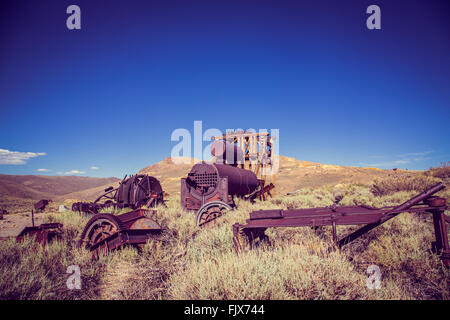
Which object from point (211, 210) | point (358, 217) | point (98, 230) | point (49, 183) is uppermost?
point (49, 183)

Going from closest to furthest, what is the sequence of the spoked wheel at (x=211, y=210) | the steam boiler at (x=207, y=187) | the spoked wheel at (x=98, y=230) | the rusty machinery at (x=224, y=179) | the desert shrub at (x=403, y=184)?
the spoked wheel at (x=98, y=230)
the spoked wheel at (x=211, y=210)
the rusty machinery at (x=224, y=179)
the steam boiler at (x=207, y=187)
the desert shrub at (x=403, y=184)

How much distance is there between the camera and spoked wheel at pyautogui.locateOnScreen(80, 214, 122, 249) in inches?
166

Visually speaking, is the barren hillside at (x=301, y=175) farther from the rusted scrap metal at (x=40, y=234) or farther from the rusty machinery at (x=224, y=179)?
the rusted scrap metal at (x=40, y=234)

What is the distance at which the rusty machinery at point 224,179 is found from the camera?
272 inches

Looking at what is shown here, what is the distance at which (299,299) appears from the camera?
2453 mm

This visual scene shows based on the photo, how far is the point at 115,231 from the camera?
13.5ft

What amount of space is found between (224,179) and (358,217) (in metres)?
4.69

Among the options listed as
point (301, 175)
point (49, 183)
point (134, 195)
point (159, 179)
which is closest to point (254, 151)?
point (134, 195)

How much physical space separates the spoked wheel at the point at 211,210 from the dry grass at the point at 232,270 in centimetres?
159

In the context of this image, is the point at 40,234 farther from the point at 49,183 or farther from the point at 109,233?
the point at 49,183

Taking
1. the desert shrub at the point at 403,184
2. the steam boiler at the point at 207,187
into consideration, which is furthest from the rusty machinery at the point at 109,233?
the desert shrub at the point at 403,184

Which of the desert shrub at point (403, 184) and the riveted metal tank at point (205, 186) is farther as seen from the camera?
the desert shrub at point (403, 184)

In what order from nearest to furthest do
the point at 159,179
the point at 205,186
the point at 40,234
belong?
the point at 40,234 → the point at 205,186 → the point at 159,179
